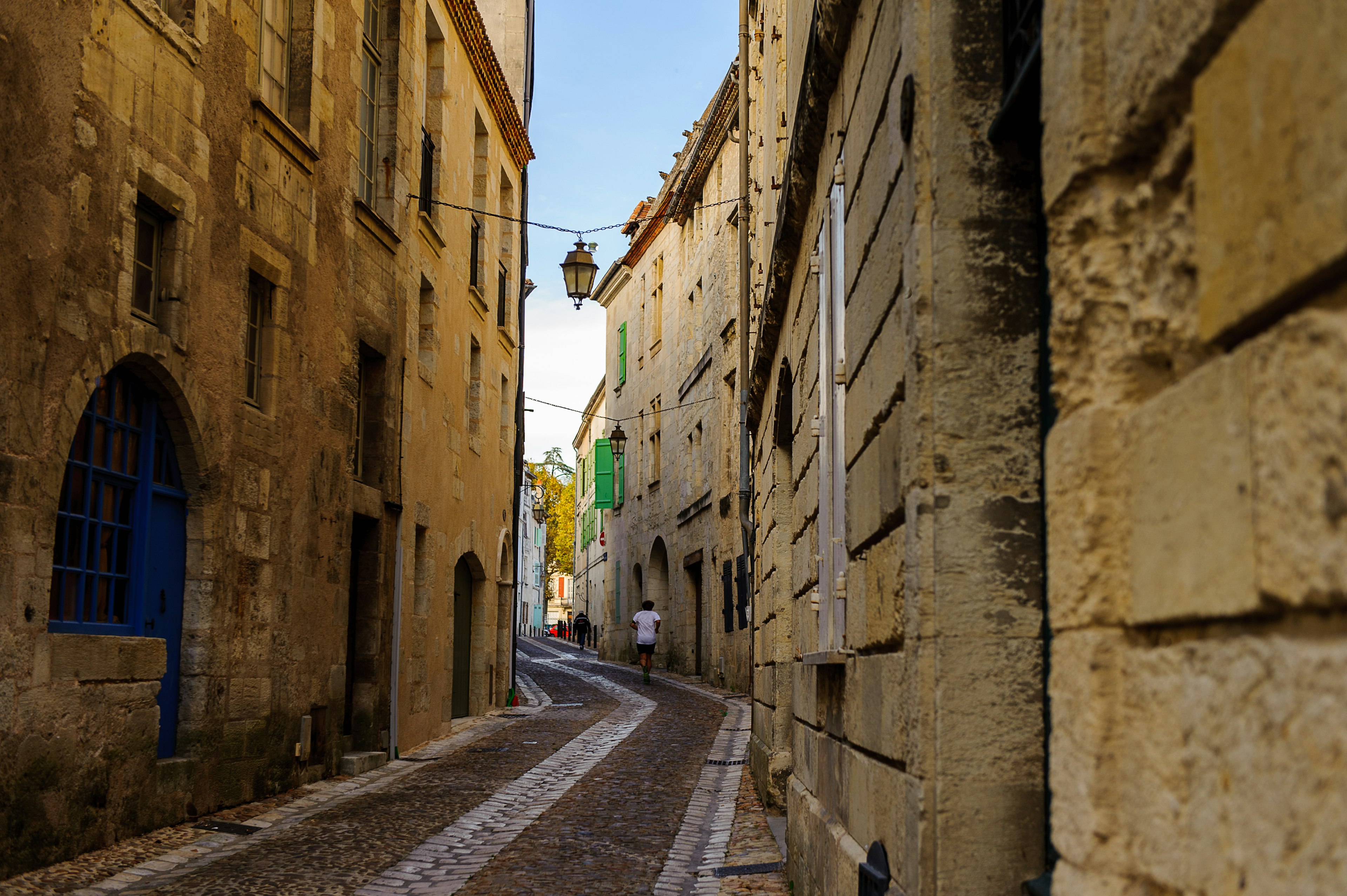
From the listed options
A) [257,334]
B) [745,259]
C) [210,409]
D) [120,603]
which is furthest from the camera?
[745,259]

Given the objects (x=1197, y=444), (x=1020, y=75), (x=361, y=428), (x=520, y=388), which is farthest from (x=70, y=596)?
(x=520, y=388)

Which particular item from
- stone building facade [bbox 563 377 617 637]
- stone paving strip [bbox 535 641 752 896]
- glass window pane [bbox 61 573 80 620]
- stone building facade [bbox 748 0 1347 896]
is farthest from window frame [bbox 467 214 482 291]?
stone building facade [bbox 563 377 617 637]

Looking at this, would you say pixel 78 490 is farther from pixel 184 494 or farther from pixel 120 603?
pixel 184 494

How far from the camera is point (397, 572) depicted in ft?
40.6

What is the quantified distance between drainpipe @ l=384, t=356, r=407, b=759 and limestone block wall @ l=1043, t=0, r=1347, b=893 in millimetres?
10492

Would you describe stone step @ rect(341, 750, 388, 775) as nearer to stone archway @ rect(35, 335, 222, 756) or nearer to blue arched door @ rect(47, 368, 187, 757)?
stone archway @ rect(35, 335, 222, 756)

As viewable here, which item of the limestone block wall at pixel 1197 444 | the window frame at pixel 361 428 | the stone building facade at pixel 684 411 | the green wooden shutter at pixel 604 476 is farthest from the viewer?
the green wooden shutter at pixel 604 476

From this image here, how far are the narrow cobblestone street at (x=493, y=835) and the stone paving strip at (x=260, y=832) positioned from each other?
0.02 metres

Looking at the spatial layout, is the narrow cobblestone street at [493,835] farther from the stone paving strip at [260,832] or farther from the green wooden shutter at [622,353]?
the green wooden shutter at [622,353]

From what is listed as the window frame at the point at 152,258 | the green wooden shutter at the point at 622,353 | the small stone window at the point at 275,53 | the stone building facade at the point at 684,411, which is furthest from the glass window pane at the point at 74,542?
the green wooden shutter at the point at 622,353

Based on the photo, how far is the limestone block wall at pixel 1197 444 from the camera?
1237 millimetres

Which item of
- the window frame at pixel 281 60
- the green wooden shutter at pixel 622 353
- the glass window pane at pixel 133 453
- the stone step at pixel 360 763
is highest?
the green wooden shutter at pixel 622 353

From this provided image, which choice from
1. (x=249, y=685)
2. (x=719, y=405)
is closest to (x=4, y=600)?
(x=249, y=685)

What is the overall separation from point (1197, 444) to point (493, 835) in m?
6.65
